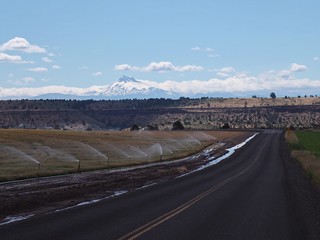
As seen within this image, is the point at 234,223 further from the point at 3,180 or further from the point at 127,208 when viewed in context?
the point at 3,180

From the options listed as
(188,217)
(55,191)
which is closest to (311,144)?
(55,191)

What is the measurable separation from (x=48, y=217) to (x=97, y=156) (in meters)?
39.2

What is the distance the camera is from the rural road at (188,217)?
1410 cm

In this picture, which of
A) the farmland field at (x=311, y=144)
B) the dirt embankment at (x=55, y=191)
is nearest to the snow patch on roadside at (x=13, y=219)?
the dirt embankment at (x=55, y=191)

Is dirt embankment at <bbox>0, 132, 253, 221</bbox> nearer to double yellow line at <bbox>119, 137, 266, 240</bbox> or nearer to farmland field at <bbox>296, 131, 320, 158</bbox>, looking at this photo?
double yellow line at <bbox>119, 137, 266, 240</bbox>

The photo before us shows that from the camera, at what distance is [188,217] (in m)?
17.3

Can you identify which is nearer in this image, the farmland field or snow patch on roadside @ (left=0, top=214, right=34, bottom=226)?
snow patch on roadside @ (left=0, top=214, right=34, bottom=226)

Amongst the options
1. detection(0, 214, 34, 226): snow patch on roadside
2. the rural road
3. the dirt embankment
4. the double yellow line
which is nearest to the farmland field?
the dirt embankment

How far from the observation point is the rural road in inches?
555

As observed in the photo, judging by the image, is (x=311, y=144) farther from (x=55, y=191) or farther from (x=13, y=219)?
(x=13, y=219)

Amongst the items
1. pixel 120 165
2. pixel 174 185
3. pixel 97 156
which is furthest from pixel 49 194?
pixel 97 156

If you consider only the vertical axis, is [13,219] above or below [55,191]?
above

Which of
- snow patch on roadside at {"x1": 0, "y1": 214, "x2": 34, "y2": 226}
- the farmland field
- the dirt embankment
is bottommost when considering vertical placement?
the farmland field

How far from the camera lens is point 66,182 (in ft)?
103
